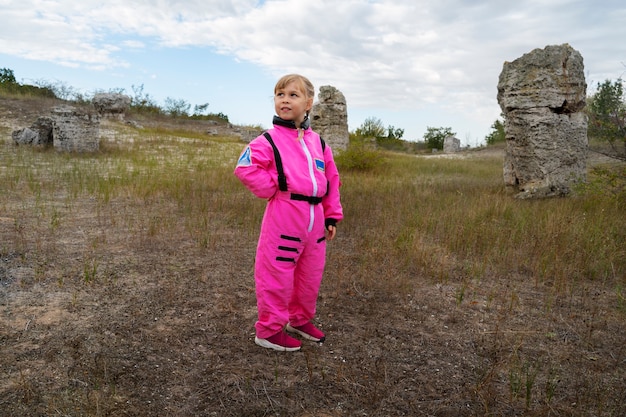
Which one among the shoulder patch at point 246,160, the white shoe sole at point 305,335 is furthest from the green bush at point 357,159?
the shoulder patch at point 246,160

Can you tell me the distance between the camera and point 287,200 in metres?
3.15

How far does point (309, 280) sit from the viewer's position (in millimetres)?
3400

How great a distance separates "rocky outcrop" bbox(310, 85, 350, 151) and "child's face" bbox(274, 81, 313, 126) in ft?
37.5

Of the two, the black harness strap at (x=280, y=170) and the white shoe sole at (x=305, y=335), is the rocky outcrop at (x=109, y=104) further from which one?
the black harness strap at (x=280, y=170)

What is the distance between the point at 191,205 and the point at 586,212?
6.06 m

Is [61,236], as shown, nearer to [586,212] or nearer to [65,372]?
[65,372]

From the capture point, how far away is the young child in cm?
312

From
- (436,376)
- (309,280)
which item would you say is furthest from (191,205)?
(436,376)

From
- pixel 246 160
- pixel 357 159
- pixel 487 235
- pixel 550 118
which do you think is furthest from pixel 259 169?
pixel 357 159

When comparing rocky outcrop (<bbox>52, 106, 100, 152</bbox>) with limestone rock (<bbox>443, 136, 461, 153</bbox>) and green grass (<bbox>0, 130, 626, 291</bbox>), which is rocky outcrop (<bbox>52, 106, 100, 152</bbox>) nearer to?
green grass (<bbox>0, 130, 626, 291</bbox>)

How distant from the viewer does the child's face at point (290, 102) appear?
10.4ft

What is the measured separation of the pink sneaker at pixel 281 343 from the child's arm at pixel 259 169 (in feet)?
3.29

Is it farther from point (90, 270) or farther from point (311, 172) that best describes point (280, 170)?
point (90, 270)

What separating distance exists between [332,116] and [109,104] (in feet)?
44.7
